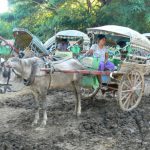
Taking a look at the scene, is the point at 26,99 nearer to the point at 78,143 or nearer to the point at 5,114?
the point at 5,114

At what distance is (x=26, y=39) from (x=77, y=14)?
1305 centimetres

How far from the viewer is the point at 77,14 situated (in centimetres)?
2164

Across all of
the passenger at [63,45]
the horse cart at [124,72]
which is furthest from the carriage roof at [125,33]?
the passenger at [63,45]

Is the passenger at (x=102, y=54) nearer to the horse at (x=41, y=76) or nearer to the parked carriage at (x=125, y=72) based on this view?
the parked carriage at (x=125, y=72)

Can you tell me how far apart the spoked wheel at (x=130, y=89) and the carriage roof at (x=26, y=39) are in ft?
6.73

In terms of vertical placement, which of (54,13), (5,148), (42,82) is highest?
(54,13)

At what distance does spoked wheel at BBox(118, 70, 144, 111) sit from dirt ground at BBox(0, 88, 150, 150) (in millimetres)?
204

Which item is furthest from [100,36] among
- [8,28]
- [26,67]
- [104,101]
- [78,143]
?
[8,28]

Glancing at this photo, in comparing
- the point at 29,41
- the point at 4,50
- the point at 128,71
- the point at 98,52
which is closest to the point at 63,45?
the point at 4,50

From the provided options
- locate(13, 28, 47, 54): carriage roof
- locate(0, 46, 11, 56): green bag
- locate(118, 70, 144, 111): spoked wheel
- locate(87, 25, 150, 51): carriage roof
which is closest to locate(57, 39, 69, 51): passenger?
locate(0, 46, 11, 56): green bag

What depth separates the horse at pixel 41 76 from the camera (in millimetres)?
7652

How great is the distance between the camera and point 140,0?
18.7 metres

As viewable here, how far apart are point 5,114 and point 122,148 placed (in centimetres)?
355

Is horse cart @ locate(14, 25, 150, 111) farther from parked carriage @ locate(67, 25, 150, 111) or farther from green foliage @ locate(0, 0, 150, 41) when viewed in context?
green foliage @ locate(0, 0, 150, 41)
